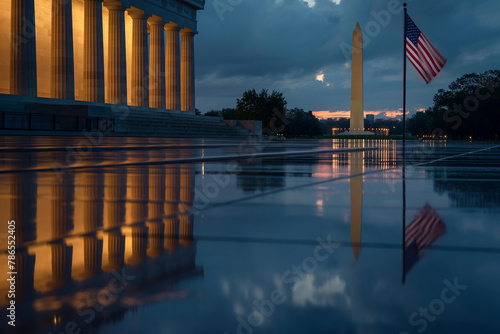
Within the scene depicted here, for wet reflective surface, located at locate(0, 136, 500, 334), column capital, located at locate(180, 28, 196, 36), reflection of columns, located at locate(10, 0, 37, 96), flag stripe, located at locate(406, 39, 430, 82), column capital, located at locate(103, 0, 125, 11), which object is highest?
column capital, located at locate(180, 28, 196, 36)

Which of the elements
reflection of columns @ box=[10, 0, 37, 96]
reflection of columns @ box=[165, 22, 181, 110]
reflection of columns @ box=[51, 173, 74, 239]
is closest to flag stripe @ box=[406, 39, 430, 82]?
reflection of columns @ box=[51, 173, 74, 239]

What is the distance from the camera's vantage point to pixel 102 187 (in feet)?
34.6

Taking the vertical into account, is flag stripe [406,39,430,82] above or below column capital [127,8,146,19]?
below

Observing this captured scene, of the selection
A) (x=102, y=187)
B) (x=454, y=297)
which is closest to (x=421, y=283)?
(x=454, y=297)

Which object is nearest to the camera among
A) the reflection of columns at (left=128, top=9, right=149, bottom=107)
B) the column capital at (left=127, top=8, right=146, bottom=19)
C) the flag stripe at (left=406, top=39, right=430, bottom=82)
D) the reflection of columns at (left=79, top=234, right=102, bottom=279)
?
the reflection of columns at (left=79, top=234, right=102, bottom=279)

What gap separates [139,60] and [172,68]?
719 cm

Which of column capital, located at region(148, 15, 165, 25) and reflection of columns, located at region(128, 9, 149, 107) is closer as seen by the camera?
reflection of columns, located at region(128, 9, 149, 107)

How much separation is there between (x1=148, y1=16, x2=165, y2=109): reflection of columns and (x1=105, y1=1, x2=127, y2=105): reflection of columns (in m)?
7.88

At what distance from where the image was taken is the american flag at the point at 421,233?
4.56m

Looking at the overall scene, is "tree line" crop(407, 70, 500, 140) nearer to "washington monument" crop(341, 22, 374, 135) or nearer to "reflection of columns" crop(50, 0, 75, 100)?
"washington monument" crop(341, 22, 374, 135)

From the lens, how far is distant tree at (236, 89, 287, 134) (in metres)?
91.6

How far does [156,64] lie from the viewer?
6850cm

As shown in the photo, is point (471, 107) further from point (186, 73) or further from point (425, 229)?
point (425, 229)

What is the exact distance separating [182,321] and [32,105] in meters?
43.6
